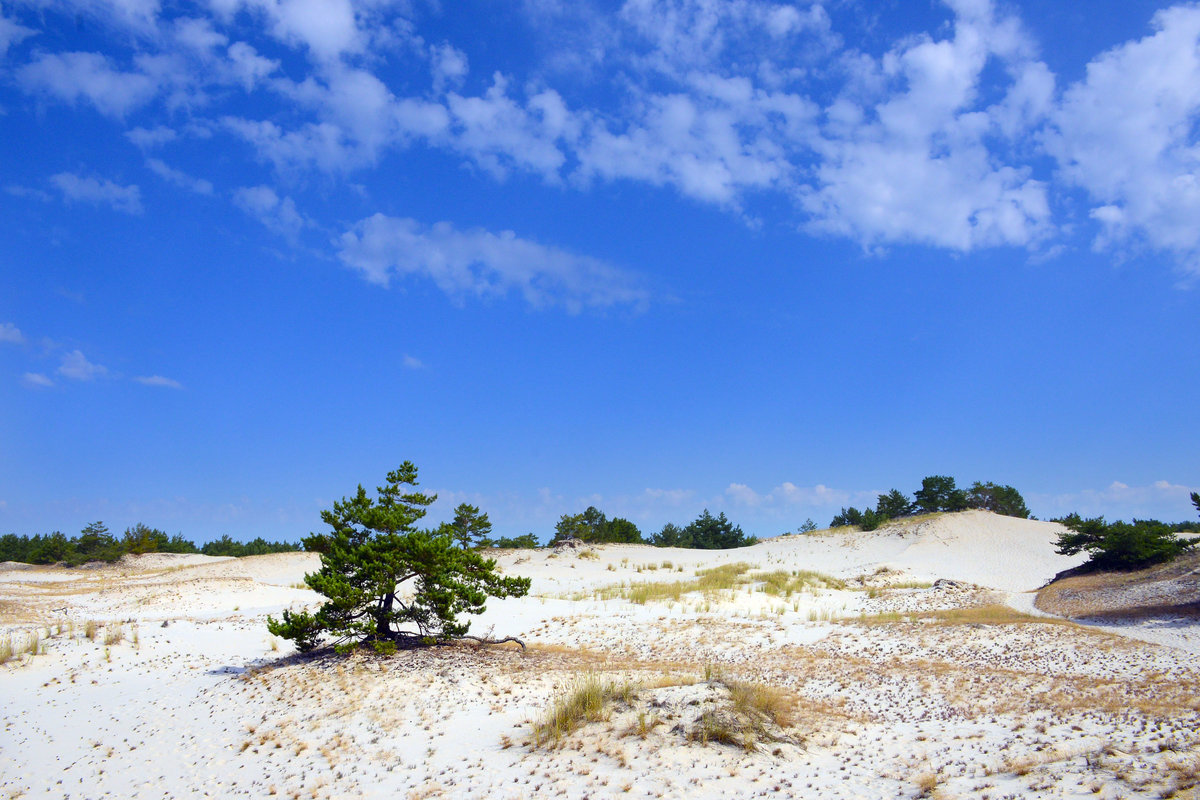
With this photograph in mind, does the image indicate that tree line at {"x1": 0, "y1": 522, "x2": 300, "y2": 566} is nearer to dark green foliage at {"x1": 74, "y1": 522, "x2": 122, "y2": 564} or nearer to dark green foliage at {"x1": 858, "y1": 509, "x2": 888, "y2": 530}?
dark green foliage at {"x1": 74, "y1": 522, "x2": 122, "y2": 564}

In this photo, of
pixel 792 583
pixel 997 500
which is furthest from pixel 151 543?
pixel 997 500

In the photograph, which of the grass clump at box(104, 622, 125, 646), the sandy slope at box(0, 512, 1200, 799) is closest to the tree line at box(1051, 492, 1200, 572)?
the sandy slope at box(0, 512, 1200, 799)

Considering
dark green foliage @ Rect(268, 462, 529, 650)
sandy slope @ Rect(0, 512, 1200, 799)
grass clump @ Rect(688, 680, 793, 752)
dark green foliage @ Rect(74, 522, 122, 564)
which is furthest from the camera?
dark green foliage @ Rect(74, 522, 122, 564)

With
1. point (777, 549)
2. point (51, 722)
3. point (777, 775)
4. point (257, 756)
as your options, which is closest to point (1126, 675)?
point (777, 775)

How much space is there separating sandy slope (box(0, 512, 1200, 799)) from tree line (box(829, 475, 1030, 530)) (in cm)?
3368

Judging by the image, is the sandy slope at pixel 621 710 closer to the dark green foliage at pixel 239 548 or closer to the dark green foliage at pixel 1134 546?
the dark green foliage at pixel 1134 546

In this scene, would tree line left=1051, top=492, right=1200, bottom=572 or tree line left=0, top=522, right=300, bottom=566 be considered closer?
tree line left=1051, top=492, right=1200, bottom=572

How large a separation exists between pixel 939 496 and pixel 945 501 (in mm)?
592

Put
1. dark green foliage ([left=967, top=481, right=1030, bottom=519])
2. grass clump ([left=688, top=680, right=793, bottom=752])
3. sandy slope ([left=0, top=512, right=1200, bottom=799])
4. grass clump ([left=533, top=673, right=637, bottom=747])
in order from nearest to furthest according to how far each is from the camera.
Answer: sandy slope ([left=0, top=512, right=1200, bottom=799]), grass clump ([left=688, top=680, right=793, bottom=752]), grass clump ([left=533, top=673, right=637, bottom=747]), dark green foliage ([left=967, top=481, right=1030, bottom=519])

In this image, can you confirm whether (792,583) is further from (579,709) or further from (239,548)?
(239,548)

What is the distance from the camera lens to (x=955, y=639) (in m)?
14.7

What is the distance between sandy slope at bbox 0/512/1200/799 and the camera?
7.06 metres

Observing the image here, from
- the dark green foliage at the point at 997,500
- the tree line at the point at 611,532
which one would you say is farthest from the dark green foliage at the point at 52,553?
the dark green foliage at the point at 997,500

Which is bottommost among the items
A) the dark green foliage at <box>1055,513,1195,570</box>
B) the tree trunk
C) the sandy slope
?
the sandy slope
